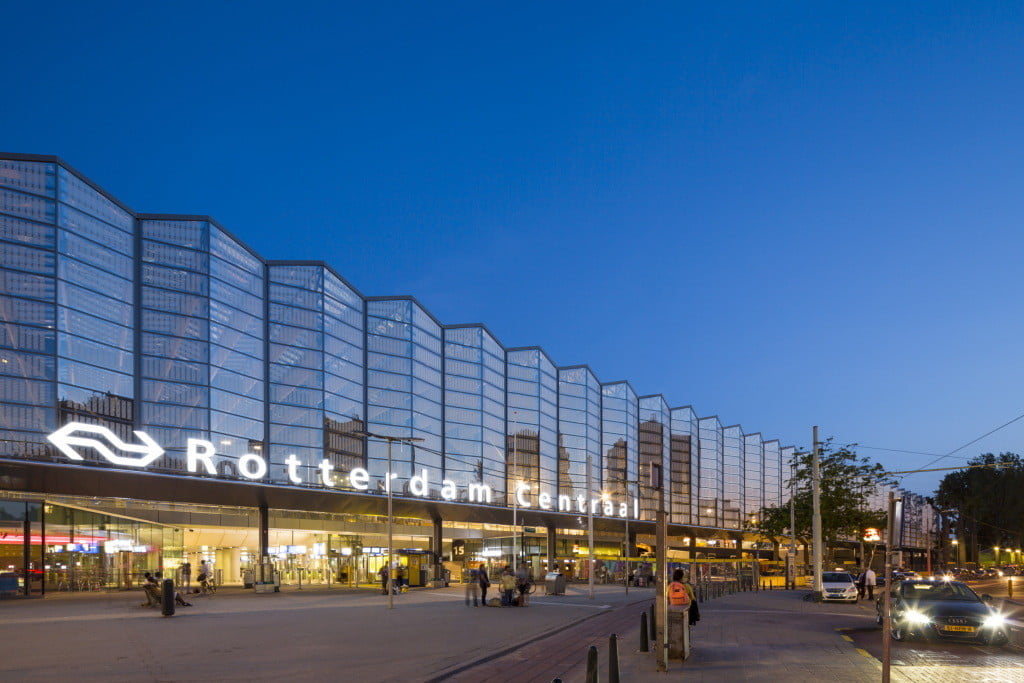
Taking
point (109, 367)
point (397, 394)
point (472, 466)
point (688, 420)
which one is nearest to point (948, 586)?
point (109, 367)

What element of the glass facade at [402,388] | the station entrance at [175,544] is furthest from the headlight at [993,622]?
the glass facade at [402,388]

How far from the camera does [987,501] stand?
128 metres

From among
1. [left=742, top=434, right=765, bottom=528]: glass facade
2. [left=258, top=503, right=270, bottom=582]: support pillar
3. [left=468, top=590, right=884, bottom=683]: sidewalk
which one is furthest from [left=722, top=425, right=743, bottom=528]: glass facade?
[left=468, top=590, right=884, bottom=683]: sidewalk

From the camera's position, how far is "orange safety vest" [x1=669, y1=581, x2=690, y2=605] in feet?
66.3

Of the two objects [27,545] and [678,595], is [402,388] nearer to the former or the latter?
[27,545]

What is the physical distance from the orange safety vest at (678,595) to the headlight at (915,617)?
6.71 m

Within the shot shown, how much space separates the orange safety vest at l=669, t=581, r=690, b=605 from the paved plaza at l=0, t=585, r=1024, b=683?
118cm

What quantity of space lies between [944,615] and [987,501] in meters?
117

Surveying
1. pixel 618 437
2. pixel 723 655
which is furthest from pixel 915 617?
pixel 618 437

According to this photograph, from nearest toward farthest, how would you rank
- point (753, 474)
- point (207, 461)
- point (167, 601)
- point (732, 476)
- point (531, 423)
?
point (167, 601) → point (207, 461) → point (531, 423) → point (732, 476) → point (753, 474)

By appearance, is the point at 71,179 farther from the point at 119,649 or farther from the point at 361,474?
the point at 119,649

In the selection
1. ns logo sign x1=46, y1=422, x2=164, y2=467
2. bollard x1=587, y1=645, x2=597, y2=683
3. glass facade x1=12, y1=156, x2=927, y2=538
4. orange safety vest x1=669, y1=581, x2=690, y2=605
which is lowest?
orange safety vest x1=669, y1=581, x2=690, y2=605

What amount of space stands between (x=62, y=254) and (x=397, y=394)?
104 ft

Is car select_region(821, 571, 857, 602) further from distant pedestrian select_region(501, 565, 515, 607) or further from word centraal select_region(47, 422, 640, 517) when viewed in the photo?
distant pedestrian select_region(501, 565, 515, 607)
